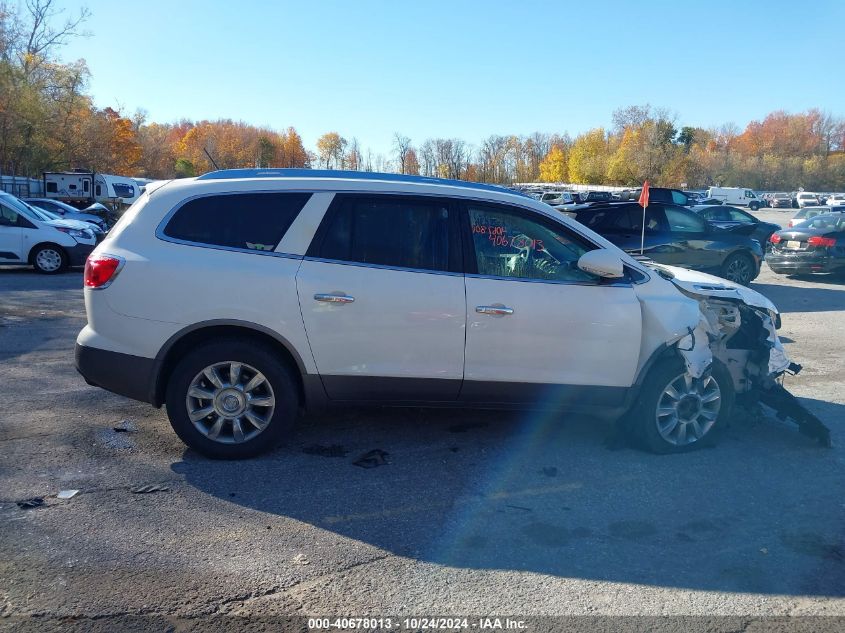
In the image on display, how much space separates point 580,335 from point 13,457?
13.1 ft

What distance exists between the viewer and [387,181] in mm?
4934

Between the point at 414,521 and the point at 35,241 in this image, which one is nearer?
the point at 414,521

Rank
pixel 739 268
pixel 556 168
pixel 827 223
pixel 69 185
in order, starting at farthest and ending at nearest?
pixel 556 168 < pixel 69 185 < pixel 827 223 < pixel 739 268

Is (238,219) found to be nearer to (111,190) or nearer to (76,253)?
(76,253)

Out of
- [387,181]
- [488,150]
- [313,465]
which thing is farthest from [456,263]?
[488,150]

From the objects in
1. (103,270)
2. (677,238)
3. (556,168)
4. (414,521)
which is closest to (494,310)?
(414,521)

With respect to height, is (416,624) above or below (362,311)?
below

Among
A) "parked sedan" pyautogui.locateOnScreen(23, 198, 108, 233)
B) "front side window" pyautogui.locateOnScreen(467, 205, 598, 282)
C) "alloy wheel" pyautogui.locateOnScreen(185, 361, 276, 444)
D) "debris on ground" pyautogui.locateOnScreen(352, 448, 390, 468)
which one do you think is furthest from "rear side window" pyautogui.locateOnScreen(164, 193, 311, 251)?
"parked sedan" pyautogui.locateOnScreen(23, 198, 108, 233)

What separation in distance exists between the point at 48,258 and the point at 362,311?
1336 cm

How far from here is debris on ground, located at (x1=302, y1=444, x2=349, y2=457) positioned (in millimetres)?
4914

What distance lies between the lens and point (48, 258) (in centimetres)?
1529

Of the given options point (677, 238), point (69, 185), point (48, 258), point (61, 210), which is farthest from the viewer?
point (69, 185)

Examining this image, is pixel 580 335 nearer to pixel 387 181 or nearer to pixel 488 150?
pixel 387 181

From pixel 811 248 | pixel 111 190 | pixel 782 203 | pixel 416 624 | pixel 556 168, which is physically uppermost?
pixel 556 168
